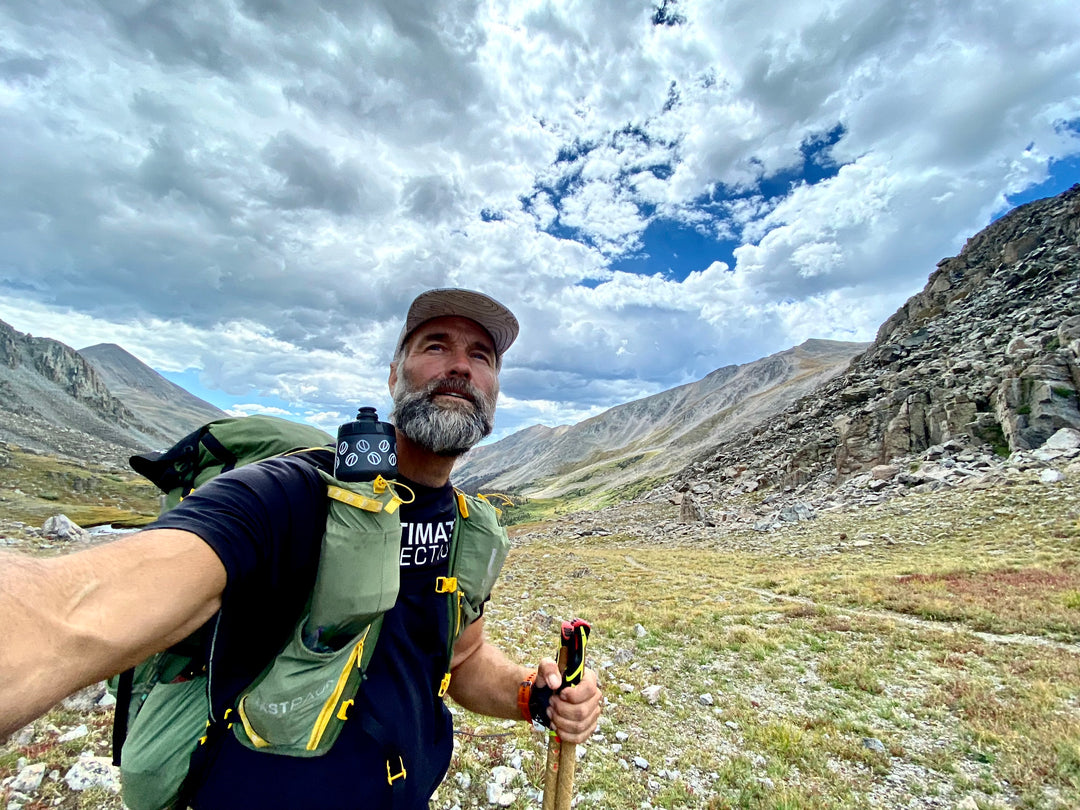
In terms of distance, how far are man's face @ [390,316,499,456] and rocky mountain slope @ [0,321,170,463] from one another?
177025 mm

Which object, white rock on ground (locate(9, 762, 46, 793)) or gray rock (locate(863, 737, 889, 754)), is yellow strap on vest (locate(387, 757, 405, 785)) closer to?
white rock on ground (locate(9, 762, 46, 793))

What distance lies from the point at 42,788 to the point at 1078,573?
22.5 meters

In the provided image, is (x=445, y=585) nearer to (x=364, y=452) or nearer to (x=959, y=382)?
(x=364, y=452)

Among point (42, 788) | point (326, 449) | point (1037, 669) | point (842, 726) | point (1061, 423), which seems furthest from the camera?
point (1061, 423)

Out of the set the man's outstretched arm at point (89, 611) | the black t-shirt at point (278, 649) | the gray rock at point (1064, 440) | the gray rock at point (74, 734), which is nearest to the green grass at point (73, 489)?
the gray rock at point (74, 734)

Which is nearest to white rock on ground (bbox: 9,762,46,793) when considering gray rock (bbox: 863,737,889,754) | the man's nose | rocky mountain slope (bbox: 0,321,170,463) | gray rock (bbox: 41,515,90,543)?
the man's nose

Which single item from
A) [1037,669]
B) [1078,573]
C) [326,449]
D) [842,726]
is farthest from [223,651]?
[1078,573]

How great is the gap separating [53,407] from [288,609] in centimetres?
24274

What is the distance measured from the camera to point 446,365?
3664 millimetres

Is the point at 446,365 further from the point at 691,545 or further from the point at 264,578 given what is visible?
the point at 691,545

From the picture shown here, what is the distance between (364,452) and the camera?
226 cm

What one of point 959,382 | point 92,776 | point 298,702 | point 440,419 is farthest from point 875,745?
point 959,382

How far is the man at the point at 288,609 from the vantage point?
1.38 m

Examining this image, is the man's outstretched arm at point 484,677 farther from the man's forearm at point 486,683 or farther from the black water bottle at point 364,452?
the black water bottle at point 364,452
